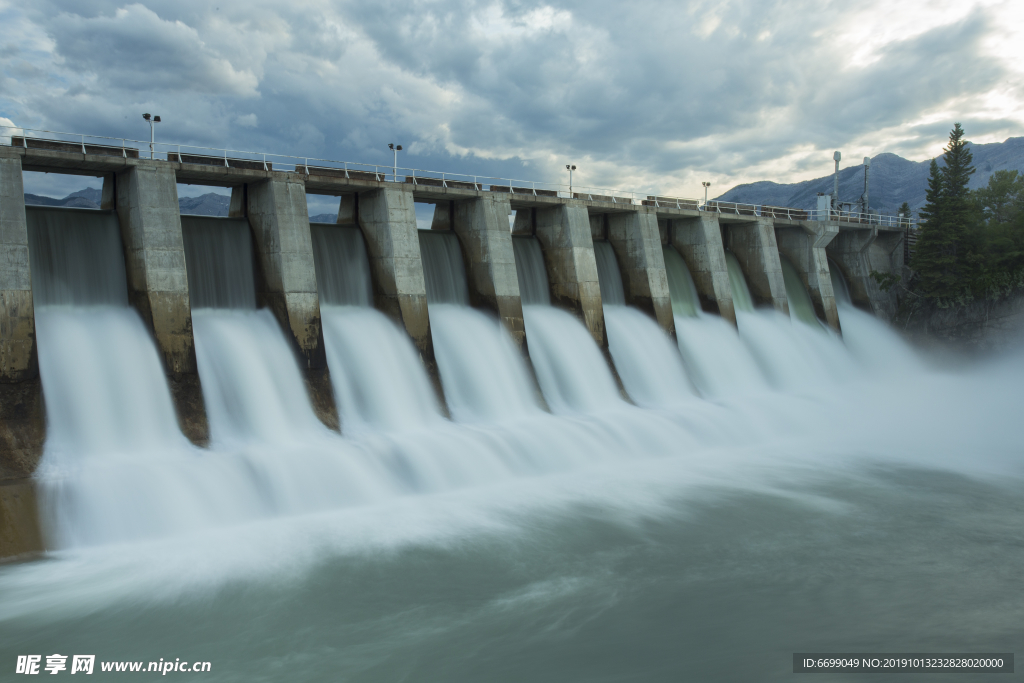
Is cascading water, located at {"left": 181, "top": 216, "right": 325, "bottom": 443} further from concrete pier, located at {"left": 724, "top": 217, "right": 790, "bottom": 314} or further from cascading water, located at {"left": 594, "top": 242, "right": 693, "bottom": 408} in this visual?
concrete pier, located at {"left": 724, "top": 217, "right": 790, "bottom": 314}

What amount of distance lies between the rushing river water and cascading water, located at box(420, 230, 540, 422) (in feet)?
0.26

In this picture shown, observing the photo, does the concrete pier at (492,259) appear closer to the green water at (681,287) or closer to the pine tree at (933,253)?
the green water at (681,287)

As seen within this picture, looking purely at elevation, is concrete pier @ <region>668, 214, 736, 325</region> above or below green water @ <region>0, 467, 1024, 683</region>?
above

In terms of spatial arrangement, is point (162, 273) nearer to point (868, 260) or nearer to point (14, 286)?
point (14, 286)

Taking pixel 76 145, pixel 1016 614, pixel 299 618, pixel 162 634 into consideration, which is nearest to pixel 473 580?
pixel 299 618

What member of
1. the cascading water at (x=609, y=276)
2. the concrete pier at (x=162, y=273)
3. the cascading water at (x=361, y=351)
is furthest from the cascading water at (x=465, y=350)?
the concrete pier at (x=162, y=273)

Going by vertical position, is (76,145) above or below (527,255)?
above

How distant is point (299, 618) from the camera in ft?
35.2

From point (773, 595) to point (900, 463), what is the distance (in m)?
10.9

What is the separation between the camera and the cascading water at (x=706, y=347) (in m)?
28.2

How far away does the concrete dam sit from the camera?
15253 millimetres

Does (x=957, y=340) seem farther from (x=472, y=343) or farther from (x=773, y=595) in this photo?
(x=773, y=595)

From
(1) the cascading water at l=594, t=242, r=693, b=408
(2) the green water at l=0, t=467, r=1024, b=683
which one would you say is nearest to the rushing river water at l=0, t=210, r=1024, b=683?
(2) the green water at l=0, t=467, r=1024, b=683

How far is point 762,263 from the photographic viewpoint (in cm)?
3466
